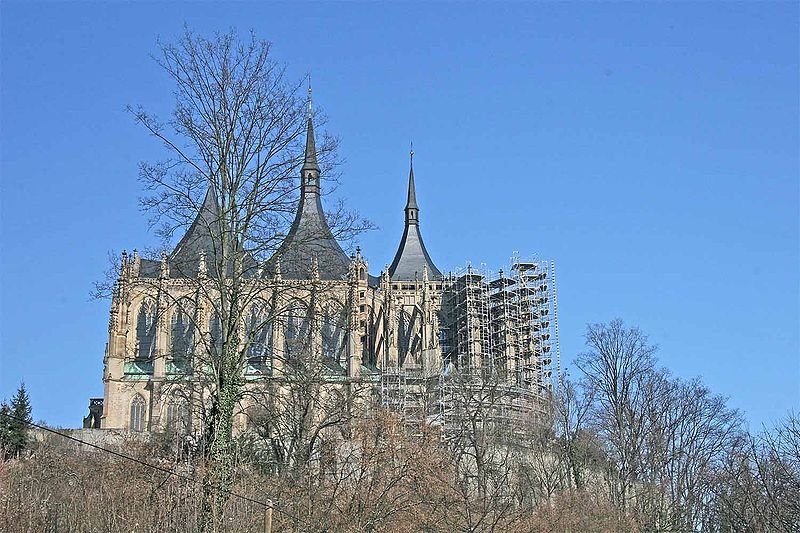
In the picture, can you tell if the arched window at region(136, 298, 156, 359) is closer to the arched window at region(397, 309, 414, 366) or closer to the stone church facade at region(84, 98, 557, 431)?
the stone church facade at region(84, 98, 557, 431)

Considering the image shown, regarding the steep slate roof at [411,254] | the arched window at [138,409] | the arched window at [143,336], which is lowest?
the arched window at [138,409]

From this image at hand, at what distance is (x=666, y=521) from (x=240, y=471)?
20.0 meters

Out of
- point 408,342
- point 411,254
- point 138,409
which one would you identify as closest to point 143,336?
point 138,409

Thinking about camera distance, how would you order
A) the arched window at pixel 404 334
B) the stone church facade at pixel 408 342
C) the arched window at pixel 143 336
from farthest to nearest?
1. the arched window at pixel 404 334
2. the arched window at pixel 143 336
3. the stone church facade at pixel 408 342

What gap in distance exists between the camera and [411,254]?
81750mm

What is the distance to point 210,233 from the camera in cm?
2102

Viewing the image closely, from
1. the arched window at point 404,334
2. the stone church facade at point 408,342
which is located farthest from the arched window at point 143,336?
the arched window at point 404,334

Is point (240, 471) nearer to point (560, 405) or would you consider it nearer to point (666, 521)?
point (666, 521)

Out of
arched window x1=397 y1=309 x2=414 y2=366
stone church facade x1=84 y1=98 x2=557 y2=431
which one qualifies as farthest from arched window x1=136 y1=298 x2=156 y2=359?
arched window x1=397 y1=309 x2=414 y2=366

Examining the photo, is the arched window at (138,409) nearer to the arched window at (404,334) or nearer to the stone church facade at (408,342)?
the stone church facade at (408,342)

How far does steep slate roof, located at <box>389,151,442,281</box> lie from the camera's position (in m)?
79.8

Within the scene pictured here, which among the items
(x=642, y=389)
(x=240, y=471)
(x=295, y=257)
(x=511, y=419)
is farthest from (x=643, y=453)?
(x=295, y=257)

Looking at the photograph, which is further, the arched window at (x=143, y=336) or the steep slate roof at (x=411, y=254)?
the steep slate roof at (x=411, y=254)

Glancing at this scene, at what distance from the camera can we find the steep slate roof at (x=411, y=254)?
79812 mm
